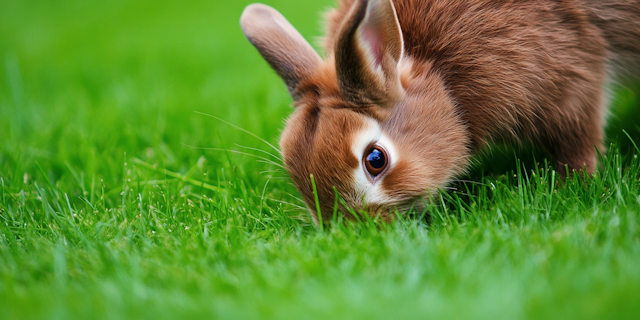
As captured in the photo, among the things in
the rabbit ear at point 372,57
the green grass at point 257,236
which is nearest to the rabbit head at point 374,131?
the rabbit ear at point 372,57

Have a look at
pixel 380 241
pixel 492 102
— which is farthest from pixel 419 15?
pixel 380 241

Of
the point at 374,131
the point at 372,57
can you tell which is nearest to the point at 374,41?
the point at 372,57

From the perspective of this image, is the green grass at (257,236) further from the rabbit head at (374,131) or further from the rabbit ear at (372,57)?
the rabbit ear at (372,57)

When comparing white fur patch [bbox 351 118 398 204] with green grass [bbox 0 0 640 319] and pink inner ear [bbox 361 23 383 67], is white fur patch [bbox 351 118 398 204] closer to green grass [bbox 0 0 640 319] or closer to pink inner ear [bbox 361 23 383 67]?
green grass [bbox 0 0 640 319]

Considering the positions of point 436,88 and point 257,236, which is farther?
point 436,88

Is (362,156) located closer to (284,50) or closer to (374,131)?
(374,131)

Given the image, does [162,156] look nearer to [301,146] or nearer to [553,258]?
[301,146]
